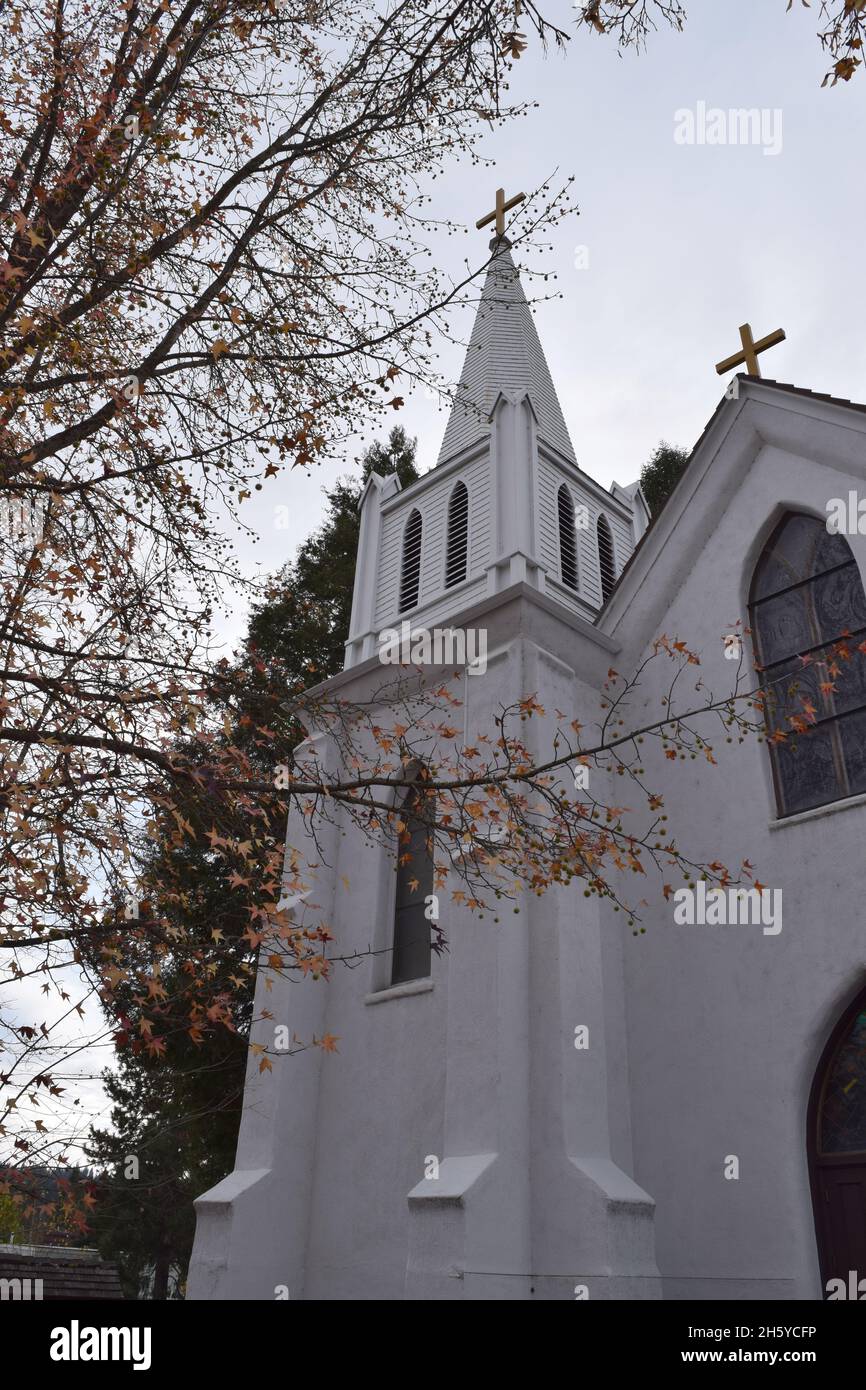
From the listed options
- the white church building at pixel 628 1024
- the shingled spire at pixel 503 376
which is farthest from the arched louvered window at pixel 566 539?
the white church building at pixel 628 1024

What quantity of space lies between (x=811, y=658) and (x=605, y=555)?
7816 millimetres

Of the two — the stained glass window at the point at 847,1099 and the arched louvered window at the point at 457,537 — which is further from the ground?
the arched louvered window at the point at 457,537

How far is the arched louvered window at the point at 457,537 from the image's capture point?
15.8 metres

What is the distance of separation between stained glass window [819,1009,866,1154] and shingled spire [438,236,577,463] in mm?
11230

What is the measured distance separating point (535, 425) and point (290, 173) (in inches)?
348

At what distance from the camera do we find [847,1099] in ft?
27.9

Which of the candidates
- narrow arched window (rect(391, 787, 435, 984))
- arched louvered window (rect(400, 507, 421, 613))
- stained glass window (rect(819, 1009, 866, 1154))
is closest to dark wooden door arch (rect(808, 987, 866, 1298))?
stained glass window (rect(819, 1009, 866, 1154))

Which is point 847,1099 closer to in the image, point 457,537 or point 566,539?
point 566,539

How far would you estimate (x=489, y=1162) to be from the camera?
859cm

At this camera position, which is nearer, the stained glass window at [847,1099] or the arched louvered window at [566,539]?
the stained glass window at [847,1099]

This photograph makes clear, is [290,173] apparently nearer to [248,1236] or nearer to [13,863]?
[13,863]

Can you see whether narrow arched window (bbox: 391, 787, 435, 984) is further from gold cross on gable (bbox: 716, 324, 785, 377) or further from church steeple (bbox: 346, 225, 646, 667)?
gold cross on gable (bbox: 716, 324, 785, 377)

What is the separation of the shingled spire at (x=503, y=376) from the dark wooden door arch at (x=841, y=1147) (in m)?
11.2

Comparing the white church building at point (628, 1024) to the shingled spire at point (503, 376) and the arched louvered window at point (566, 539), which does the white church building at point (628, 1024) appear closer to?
the arched louvered window at point (566, 539)
